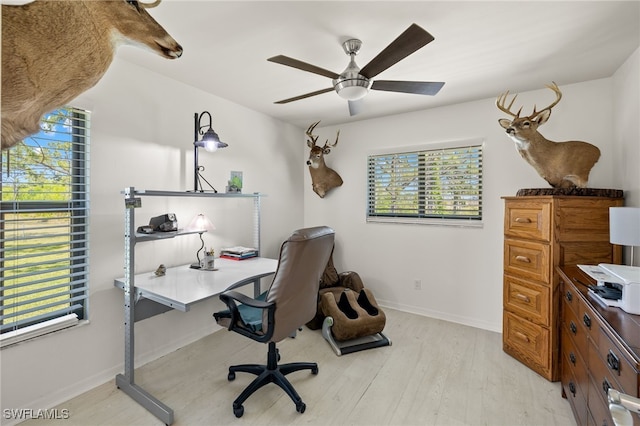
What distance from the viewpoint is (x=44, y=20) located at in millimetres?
952

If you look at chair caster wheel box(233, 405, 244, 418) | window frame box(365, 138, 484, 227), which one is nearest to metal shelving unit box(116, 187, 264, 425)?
chair caster wheel box(233, 405, 244, 418)

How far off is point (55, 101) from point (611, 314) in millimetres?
2389

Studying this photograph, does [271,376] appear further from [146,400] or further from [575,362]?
[575,362]

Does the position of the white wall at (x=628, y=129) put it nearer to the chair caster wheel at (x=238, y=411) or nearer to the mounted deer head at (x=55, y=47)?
the chair caster wheel at (x=238, y=411)

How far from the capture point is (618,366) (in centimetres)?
102

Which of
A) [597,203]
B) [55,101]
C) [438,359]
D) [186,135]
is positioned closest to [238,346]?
[438,359]

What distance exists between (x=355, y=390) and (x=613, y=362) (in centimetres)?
146

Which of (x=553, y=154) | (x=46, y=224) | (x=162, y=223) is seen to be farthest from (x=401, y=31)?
(x=46, y=224)

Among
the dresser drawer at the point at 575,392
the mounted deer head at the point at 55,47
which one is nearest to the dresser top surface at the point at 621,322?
the dresser drawer at the point at 575,392

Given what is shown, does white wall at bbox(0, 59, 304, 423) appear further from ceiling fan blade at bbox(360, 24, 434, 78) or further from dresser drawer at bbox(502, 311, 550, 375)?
dresser drawer at bbox(502, 311, 550, 375)

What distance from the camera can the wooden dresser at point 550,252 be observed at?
2.08 metres

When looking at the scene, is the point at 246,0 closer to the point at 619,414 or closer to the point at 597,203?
the point at 619,414

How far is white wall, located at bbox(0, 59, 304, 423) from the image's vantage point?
1.87 meters

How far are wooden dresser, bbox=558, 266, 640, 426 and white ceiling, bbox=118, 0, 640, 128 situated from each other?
1.55m
